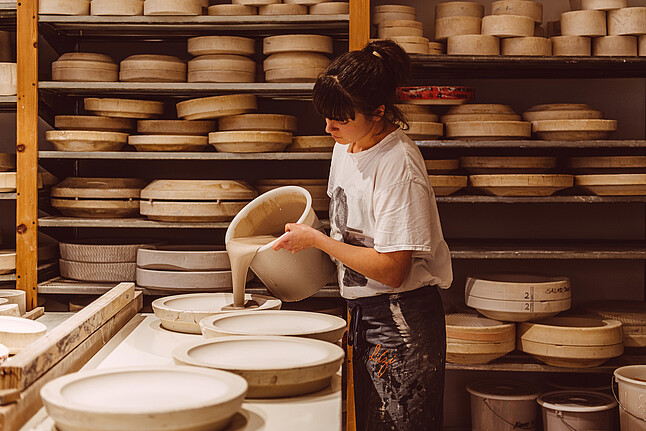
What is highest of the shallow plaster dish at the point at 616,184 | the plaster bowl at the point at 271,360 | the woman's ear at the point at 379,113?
the woman's ear at the point at 379,113

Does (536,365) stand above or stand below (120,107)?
below

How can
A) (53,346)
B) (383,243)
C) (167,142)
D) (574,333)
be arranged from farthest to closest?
(167,142)
(574,333)
(383,243)
(53,346)

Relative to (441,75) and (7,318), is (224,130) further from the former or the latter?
(7,318)

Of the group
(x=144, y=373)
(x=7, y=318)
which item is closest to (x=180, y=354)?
(x=144, y=373)

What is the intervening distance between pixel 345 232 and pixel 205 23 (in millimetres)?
1506

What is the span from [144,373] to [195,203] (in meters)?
1.74

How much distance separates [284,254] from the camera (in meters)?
1.95

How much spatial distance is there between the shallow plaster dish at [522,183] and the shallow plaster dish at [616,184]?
8cm

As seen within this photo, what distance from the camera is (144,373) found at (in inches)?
52.7

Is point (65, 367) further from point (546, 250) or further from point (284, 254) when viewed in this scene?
point (546, 250)

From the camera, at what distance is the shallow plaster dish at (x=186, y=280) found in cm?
297

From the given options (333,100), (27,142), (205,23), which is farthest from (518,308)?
(27,142)

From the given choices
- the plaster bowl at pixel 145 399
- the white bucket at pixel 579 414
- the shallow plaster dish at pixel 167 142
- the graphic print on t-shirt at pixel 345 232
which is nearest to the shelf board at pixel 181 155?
the shallow plaster dish at pixel 167 142

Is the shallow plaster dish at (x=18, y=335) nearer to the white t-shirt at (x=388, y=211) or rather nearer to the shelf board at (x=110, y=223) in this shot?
the white t-shirt at (x=388, y=211)
